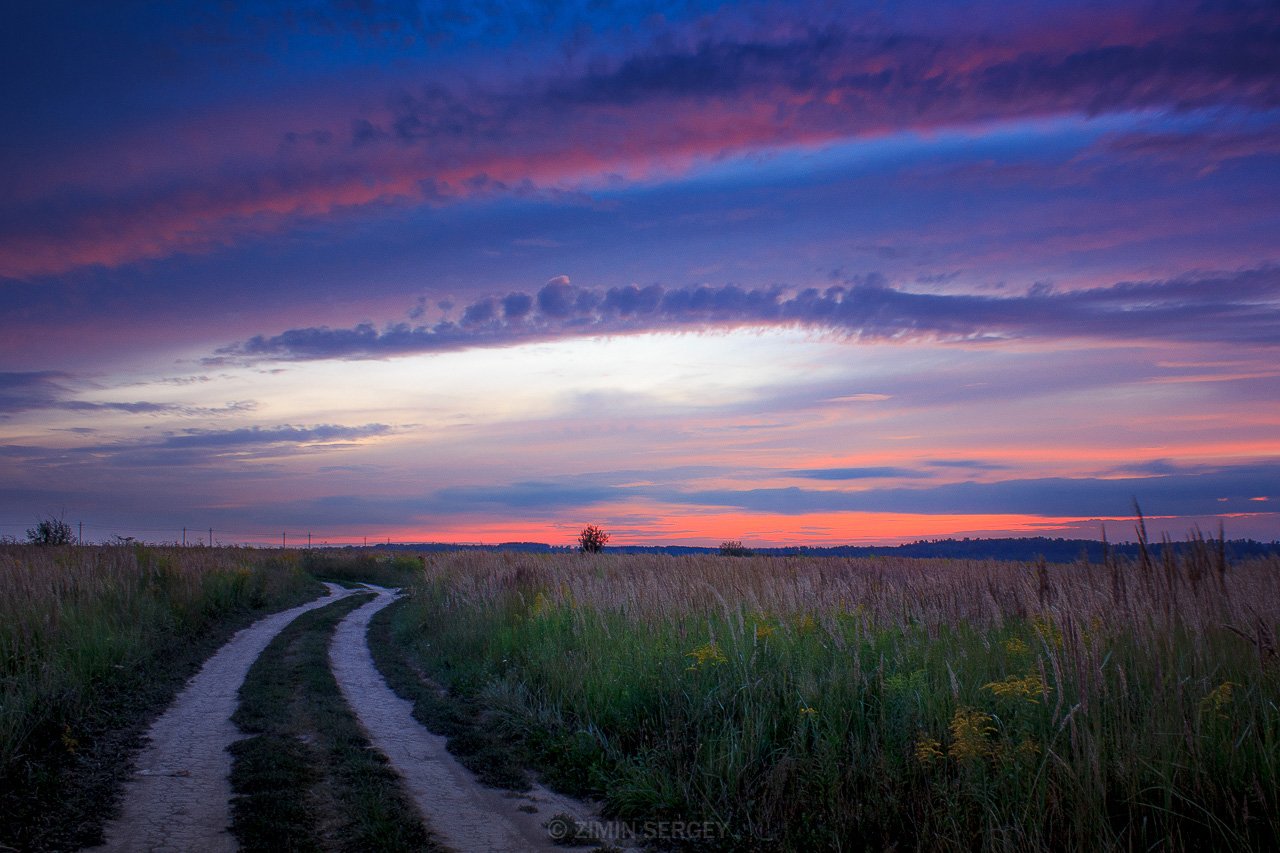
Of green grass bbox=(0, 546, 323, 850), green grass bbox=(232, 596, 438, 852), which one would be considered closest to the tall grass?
green grass bbox=(232, 596, 438, 852)

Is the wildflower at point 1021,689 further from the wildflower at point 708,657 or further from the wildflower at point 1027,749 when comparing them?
the wildflower at point 708,657

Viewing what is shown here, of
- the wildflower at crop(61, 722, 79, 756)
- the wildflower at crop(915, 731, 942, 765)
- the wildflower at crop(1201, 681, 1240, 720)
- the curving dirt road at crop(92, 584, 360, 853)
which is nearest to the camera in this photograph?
the wildflower at crop(1201, 681, 1240, 720)

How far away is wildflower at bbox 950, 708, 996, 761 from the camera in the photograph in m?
5.39

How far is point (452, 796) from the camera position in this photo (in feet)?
22.0

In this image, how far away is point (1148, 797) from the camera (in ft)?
16.1

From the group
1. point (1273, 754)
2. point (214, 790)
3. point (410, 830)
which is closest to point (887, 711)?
point (1273, 754)

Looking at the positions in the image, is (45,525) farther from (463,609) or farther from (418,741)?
(418,741)

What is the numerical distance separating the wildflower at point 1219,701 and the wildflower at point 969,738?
1.47m

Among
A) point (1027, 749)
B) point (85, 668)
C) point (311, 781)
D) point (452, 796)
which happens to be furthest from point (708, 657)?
point (85, 668)

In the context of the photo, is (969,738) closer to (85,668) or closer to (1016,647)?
(1016,647)

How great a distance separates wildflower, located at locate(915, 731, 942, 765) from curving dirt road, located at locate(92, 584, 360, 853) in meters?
5.28

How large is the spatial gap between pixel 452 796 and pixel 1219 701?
247 inches

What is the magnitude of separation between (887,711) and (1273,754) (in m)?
2.73

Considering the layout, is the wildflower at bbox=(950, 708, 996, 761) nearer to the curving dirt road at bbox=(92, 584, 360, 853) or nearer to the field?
the field
